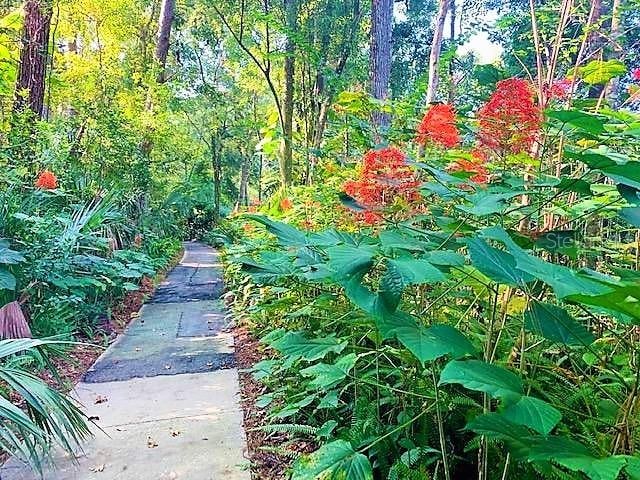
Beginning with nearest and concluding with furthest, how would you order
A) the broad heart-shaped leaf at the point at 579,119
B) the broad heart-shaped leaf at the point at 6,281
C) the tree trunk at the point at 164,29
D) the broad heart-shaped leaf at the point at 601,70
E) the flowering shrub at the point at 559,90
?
1. the broad heart-shaped leaf at the point at 579,119
2. the broad heart-shaped leaf at the point at 601,70
3. the flowering shrub at the point at 559,90
4. the broad heart-shaped leaf at the point at 6,281
5. the tree trunk at the point at 164,29

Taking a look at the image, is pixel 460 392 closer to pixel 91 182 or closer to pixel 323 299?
pixel 323 299

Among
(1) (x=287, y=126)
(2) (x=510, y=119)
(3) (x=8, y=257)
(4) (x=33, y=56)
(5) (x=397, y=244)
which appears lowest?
(3) (x=8, y=257)

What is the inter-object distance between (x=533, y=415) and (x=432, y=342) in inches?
9.4

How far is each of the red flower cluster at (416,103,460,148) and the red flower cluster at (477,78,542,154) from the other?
0.98 ft

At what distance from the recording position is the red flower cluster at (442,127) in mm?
2148

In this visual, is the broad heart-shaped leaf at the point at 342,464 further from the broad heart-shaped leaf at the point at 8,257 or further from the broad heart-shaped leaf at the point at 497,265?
the broad heart-shaped leaf at the point at 8,257

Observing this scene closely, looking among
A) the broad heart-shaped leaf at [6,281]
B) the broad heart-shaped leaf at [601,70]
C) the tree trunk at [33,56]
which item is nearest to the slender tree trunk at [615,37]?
the broad heart-shaped leaf at [601,70]

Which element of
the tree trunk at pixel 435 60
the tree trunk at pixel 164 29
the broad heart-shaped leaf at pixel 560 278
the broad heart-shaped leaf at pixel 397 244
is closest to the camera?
the broad heart-shaped leaf at pixel 560 278

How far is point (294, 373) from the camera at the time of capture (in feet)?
9.37

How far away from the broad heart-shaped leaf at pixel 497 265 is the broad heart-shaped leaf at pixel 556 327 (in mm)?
175

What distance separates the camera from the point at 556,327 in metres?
0.93

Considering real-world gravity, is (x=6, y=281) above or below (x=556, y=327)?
below

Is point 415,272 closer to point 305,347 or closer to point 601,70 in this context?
point 305,347

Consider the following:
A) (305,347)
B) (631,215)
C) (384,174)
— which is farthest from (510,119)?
(305,347)
